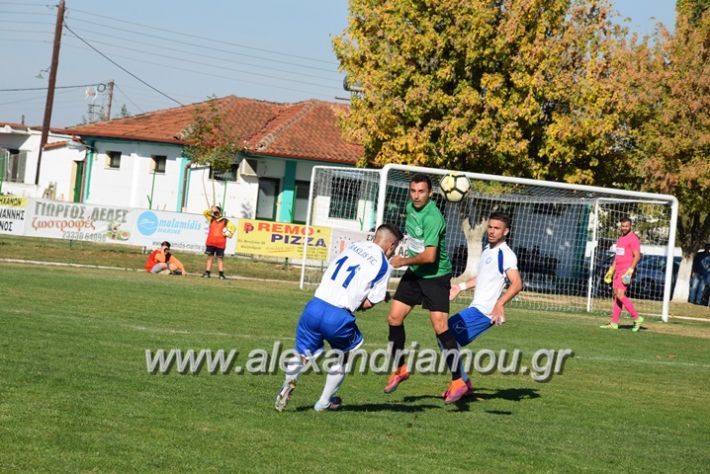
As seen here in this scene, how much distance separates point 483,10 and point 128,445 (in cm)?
2611

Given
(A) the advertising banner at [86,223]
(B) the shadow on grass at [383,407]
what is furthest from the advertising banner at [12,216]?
(B) the shadow on grass at [383,407]

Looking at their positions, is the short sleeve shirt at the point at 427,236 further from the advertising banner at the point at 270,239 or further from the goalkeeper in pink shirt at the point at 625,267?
the advertising banner at the point at 270,239

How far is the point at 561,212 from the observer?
2736 centimetres

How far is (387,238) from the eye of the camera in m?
8.45

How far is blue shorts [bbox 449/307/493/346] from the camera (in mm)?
10289

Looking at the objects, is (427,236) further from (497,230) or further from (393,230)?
(393,230)

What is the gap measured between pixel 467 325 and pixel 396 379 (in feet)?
3.62

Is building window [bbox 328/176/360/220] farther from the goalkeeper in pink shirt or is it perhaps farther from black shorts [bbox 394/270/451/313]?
black shorts [bbox 394/270/451/313]

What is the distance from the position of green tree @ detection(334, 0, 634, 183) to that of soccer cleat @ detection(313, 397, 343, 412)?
76.1ft

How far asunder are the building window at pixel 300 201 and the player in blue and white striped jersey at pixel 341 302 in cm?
3627

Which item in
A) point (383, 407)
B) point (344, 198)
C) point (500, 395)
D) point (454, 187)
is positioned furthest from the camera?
point (344, 198)

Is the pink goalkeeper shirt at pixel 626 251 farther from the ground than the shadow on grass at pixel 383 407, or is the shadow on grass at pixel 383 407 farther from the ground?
the pink goalkeeper shirt at pixel 626 251

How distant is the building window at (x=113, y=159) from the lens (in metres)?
48.1

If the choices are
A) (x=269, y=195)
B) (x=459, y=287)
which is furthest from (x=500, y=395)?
(x=269, y=195)
